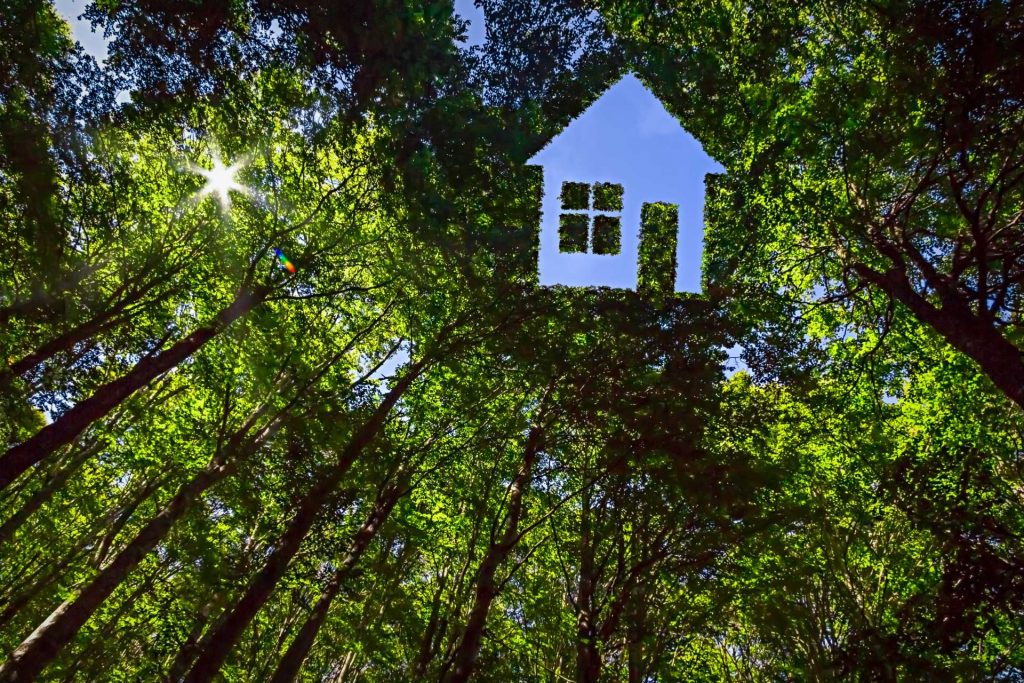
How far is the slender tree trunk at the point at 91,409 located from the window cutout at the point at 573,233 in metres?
7.50

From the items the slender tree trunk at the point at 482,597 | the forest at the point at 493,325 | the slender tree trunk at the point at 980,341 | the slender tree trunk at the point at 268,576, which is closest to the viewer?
the slender tree trunk at the point at 980,341

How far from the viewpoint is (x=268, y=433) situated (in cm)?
1066

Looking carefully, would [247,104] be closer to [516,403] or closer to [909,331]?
[516,403]

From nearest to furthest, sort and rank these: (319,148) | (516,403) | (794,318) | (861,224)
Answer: (861,224) → (794,318) → (319,148) → (516,403)

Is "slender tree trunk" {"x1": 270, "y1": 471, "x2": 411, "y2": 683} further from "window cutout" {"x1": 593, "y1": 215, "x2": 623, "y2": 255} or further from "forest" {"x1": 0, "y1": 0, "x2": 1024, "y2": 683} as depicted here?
"window cutout" {"x1": 593, "y1": 215, "x2": 623, "y2": 255}

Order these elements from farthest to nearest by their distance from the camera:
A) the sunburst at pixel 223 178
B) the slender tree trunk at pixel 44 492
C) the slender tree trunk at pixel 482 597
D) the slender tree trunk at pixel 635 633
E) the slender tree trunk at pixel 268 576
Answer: the sunburst at pixel 223 178 → the slender tree trunk at pixel 44 492 → the slender tree trunk at pixel 635 633 → the slender tree trunk at pixel 482 597 → the slender tree trunk at pixel 268 576

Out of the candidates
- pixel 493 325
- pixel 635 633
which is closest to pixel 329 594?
pixel 635 633

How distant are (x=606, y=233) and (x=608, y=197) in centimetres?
91

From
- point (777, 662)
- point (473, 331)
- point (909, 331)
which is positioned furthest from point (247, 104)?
point (777, 662)

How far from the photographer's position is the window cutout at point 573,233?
12117 mm

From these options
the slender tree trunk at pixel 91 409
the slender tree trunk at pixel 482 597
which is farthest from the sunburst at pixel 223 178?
the slender tree trunk at pixel 482 597

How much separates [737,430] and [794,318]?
269cm

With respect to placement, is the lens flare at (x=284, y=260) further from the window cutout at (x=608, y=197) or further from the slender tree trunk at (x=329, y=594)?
the window cutout at (x=608, y=197)

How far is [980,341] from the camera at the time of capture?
259 inches
